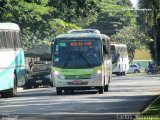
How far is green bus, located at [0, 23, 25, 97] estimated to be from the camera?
3259cm

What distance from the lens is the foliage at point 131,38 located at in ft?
411

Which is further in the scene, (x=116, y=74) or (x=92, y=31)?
(x=116, y=74)

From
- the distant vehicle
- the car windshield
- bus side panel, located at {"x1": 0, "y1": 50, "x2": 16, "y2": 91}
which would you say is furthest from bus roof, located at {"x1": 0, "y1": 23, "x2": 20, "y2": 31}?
the car windshield

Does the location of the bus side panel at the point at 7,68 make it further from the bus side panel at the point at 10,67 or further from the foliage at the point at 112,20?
the foliage at the point at 112,20

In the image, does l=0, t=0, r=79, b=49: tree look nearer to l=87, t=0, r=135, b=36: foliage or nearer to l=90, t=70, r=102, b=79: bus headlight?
l=90, t=70, r=102, b=79: bus headlight

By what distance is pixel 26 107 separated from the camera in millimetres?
25094

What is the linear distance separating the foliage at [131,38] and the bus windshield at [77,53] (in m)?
88.9

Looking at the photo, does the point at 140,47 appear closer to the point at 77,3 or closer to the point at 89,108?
the point at 77,3

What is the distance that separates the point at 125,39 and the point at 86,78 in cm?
9256

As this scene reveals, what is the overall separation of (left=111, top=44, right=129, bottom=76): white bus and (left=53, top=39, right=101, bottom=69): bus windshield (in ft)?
129

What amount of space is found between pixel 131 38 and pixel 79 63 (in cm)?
9375

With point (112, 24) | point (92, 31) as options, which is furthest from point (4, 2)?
point (112, 24)

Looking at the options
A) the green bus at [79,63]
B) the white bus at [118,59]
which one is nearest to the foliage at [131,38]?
the white bus at [118,59]

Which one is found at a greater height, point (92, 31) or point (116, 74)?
point (92, 31)
